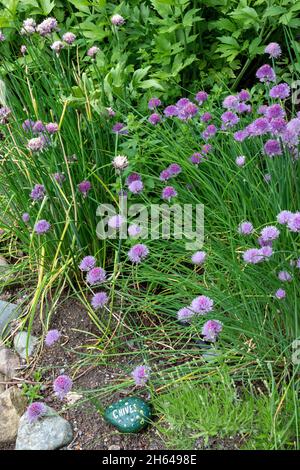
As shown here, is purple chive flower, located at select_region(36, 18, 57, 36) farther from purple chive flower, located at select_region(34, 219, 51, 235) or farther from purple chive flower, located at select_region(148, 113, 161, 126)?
purple chive flower, located at select_region(34, 219, 51, 235)

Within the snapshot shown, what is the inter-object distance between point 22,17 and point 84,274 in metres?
1.54

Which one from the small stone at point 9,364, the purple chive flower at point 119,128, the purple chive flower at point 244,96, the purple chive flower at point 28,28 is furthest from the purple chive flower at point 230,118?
the small stone at point 9,364

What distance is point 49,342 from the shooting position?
283 centimetres

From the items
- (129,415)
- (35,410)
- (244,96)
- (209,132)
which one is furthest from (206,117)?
(35,410)

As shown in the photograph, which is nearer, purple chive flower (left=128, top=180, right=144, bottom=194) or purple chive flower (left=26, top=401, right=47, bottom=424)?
purple chive flower (left=26, top=401, right=47, bottom=424)

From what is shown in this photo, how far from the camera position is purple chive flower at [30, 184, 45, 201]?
315cm

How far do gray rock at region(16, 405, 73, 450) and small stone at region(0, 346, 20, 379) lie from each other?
1.19ft

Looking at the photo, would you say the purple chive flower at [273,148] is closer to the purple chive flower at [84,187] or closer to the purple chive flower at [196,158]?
the purple chive flower at [196,158]

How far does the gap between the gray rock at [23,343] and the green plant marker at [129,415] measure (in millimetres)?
601

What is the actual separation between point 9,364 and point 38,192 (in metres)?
0.74

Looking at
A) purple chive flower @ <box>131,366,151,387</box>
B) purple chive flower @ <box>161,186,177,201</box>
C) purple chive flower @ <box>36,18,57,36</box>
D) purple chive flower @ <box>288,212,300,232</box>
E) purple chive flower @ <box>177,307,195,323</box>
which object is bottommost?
purple chive flower @ <box>131,366,151,387</box>

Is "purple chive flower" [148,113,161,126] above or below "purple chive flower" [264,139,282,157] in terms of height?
above

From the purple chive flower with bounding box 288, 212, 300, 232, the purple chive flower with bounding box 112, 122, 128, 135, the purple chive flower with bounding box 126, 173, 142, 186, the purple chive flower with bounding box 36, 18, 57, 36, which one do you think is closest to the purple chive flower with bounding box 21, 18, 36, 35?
the purple chive flower with bounding box 36, 18, 57, 36
